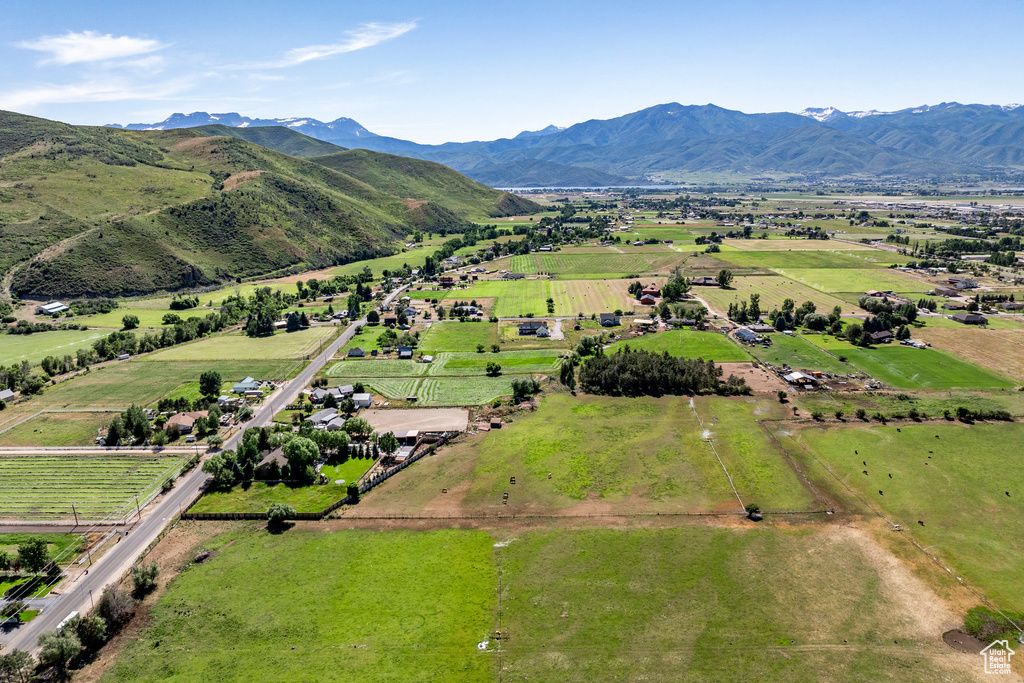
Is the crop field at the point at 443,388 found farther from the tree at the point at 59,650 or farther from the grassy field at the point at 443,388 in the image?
the tree at the point at 59,650

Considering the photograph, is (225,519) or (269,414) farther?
(269,414)

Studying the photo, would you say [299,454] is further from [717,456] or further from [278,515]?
[717,456]

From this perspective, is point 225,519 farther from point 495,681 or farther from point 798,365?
point 798,365

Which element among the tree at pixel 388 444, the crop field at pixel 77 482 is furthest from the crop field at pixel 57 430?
the tree at pixel 388 444


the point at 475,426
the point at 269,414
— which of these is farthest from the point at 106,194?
the point at 475,426

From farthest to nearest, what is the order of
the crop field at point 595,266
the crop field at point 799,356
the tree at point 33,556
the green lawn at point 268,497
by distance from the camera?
the crop field at point 595,266 → the crop field at point 799,356 → the green lawn at point 268,497 → the tree at point 33,556

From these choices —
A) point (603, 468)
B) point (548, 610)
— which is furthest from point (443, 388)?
point (548, 610)

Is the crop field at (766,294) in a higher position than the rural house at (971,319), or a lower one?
higher
